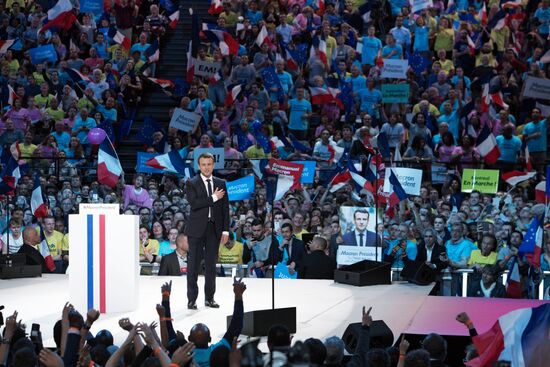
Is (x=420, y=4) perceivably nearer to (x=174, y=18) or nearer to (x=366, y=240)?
(x=174, y=18)

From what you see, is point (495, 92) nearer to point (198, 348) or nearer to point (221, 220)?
point (221, 220)

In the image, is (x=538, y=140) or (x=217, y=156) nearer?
(x=217, y=156)

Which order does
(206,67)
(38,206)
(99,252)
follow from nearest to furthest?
(99,252) → (38,206) → (206,67)

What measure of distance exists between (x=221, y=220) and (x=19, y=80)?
11.4m

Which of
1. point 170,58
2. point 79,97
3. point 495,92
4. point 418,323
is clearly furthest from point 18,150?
point 418,323

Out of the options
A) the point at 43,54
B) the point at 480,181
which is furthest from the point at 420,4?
the point at 43,54

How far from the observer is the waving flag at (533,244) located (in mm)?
12180

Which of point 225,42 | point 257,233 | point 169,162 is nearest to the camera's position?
point 257,233

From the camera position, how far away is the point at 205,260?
36.5ft

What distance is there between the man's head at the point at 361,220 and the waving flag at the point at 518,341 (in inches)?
264

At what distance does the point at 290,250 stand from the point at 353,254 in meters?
0.92

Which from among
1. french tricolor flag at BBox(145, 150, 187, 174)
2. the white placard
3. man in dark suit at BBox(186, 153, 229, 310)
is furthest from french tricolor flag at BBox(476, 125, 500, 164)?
man in dark suit at BBox(186, 153, 229, 310)

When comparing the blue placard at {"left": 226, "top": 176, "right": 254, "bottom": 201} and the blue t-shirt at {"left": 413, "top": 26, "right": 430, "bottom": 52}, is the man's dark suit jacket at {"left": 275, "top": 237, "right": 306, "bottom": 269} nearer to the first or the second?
the blue placard at {"left": 226, "top": 176, "right": 254, "bottom": 201}

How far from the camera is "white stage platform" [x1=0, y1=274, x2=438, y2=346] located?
10281 millimetres
